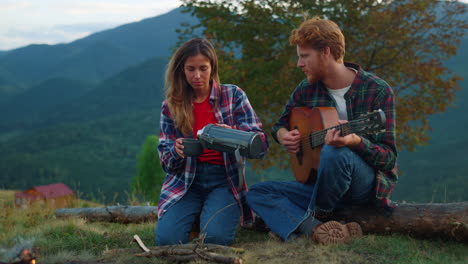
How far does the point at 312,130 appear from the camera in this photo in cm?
374

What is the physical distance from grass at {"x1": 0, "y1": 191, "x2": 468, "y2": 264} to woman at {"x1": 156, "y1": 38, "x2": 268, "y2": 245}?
0.35 m

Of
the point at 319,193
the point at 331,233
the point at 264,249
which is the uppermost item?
the point at 319,193

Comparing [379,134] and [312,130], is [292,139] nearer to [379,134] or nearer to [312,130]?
[312,130]

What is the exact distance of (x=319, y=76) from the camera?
12.4 ft

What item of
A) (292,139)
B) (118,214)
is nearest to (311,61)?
(292,139)

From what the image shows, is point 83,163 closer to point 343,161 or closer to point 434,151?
point 434,151

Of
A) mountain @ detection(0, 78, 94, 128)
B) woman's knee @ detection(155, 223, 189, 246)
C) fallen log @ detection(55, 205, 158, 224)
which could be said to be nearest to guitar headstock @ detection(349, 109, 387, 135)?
woman's knee @ detection(155, 223, 189, 246)

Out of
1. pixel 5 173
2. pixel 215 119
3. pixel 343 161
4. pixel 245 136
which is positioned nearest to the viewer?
pixel 343 161

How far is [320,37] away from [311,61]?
8.0 inches

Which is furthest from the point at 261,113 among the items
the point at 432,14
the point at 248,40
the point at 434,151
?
the point at 434,151

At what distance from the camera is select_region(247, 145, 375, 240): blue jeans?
11.1ft

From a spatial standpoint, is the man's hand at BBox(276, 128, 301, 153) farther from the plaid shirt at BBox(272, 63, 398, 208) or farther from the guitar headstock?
the guitar headstock

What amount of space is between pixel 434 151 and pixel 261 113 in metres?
86.1

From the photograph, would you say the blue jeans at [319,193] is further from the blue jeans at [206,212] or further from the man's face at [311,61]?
the man's face at [311,61]
